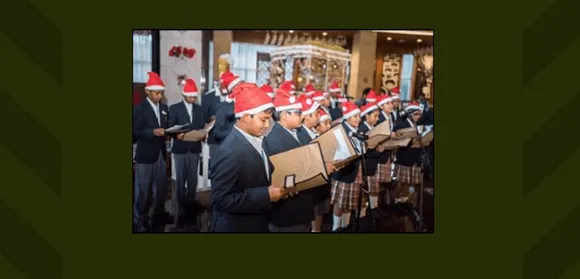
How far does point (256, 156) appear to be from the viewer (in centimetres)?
181

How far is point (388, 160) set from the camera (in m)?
3.06

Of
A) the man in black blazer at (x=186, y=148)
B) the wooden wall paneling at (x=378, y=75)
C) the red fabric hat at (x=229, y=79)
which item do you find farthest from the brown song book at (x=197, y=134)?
the wooden wall paneling at (x=378, y=75)

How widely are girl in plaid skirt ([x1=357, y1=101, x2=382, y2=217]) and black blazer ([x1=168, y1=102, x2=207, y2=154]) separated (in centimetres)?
121

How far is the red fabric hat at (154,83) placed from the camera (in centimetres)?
258

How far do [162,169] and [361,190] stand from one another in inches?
54.1

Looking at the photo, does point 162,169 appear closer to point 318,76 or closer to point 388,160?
point 388,160

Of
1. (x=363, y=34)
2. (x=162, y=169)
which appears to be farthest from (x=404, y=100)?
(x=162, y=169)

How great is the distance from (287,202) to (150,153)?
1.08m

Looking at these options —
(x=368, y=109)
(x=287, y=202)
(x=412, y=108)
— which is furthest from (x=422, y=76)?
(x=287, y=202)

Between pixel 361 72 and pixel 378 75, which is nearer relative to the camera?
pixel 378 75

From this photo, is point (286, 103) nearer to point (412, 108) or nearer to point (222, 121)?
point (222, 121)

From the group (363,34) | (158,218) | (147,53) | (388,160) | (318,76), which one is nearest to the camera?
(147,53)

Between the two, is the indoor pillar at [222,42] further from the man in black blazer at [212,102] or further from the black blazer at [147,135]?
the black blazer at [147,135]

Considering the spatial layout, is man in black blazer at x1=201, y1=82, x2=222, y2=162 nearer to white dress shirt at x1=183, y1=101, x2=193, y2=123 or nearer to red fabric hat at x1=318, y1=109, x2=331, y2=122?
white dress shirt at x1=183, y1=101, x2=193, y2=123
